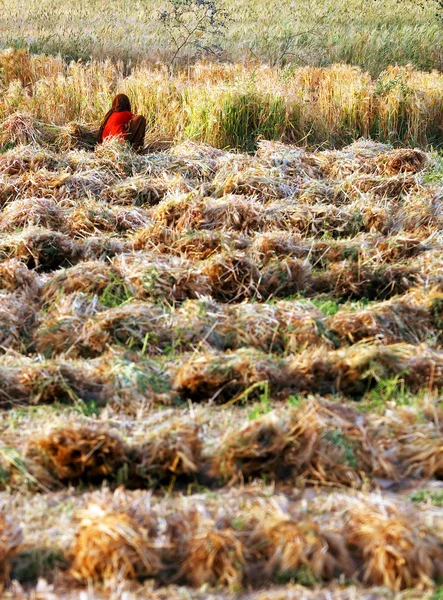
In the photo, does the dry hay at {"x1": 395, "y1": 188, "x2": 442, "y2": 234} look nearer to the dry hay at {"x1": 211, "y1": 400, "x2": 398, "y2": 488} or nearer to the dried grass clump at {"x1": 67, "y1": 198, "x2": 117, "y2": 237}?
the dried grass clump at {"x1": 67, "y1": 198, "x2": 117, "y2": 237}

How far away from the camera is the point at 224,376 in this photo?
4129 millimetres

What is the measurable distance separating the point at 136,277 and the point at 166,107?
13.6 feet

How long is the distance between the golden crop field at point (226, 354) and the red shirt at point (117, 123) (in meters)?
0.24

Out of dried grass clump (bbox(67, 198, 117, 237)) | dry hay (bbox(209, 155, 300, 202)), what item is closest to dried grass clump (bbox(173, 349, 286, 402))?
dried grass clump (bbox(67, 198, 117, 237))

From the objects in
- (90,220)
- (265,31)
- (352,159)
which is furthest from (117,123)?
(265,31)

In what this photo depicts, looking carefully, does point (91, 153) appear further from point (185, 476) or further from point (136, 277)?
point (185, 476)

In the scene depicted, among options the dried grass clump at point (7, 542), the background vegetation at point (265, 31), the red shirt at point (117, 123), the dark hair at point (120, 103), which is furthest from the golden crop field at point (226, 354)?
the background vegetation at point (265, 31)

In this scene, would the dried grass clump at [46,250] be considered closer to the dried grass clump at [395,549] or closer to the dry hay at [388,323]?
the dry hay at [388,323]

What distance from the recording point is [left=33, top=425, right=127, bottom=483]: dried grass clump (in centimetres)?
340

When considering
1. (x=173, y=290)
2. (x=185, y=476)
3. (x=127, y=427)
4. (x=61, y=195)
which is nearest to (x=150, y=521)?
(x=185, y=476)

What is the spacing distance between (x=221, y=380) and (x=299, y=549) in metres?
1.38

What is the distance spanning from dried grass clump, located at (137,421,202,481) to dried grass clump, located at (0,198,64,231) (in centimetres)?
312

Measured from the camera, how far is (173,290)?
17.0ft

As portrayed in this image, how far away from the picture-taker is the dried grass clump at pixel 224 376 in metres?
4.11
